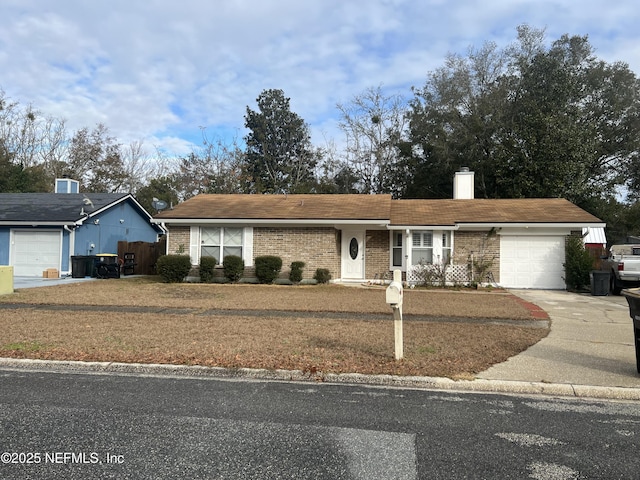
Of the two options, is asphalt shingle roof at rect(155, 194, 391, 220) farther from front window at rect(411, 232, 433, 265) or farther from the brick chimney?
the brick chimney

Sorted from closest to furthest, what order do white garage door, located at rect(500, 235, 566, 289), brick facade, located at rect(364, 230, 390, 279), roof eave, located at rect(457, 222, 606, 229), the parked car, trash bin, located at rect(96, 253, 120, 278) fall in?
the parked car, roof eave, located at rect(457, 222, 606, 229), white garage door, located at rect(500, 235, 566, 289), brick facade, located at rect(364, 230, 390, 279), trash bin, located at rect(96, 253, 120, 278)

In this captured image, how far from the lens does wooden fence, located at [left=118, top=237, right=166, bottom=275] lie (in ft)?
73.9

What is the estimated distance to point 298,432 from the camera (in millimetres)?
4117

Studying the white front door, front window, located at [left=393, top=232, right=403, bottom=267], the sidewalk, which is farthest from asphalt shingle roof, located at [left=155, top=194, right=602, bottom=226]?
the sidewalk

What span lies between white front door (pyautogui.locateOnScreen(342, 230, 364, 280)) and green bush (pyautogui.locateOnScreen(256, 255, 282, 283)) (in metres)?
2.88

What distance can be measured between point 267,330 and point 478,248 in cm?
1212

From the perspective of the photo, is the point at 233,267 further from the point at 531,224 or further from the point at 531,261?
the point at 531,261

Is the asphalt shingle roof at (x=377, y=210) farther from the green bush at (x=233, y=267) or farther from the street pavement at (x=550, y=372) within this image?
the street pavement at (x=550, y=372)

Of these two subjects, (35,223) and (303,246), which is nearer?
(303,246)

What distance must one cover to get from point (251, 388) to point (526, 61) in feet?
107

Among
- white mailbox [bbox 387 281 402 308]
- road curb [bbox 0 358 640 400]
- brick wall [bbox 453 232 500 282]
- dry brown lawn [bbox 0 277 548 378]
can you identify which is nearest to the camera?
road curb [bbox 0 358 640 400]

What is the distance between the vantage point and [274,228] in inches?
720

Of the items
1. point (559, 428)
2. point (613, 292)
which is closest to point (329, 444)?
point (559, 428)

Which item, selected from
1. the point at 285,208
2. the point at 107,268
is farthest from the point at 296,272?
the point at 107,268
